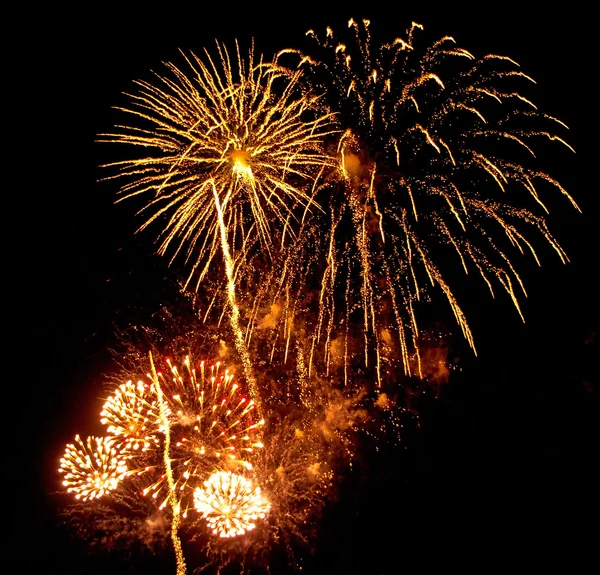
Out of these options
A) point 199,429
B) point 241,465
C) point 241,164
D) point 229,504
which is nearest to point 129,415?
point 199,429

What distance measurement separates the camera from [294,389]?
10.4 metres

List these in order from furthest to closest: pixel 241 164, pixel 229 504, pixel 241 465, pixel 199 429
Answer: pixel 241 465
pixel 199 429
pixel 229 504
pixel 241 164

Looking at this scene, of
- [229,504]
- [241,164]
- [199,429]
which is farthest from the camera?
[199,429]

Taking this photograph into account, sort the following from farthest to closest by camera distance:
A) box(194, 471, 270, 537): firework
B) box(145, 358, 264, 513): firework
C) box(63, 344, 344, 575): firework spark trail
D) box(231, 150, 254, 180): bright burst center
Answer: box(63, 344, 344, 575): firework spark trail → box(145, 358, 264, 513): firework → box(194, 471, 270, 537): firework → box(231, 150, 254, 180): bright burst center

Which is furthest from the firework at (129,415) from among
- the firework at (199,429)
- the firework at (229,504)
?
the firework at (229,504)

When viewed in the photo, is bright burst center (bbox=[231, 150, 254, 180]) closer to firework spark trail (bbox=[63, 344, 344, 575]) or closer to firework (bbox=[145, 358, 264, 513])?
firework (bbox=[145, 358, 264, 513])

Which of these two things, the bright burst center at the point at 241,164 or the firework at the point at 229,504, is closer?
the bright burst center at the point at 241,164

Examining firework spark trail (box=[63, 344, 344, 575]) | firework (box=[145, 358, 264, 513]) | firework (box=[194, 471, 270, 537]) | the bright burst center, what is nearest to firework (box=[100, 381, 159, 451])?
firework (box=[145, 358, 264, 513])

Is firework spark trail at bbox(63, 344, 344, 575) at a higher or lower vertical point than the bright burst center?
lower

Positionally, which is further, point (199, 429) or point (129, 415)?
point (199, 429)

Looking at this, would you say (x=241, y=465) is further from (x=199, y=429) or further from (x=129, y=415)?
(x=129, y=415)

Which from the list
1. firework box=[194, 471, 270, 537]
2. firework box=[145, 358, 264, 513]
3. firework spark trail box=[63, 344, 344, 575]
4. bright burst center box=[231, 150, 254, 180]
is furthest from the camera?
firework spark trail box=[63, 344, 344, 575]

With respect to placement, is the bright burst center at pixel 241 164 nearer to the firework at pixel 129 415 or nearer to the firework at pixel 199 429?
the firework at pixel 199 429

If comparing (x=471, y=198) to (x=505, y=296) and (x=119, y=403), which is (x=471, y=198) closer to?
(x=505, y=296)
